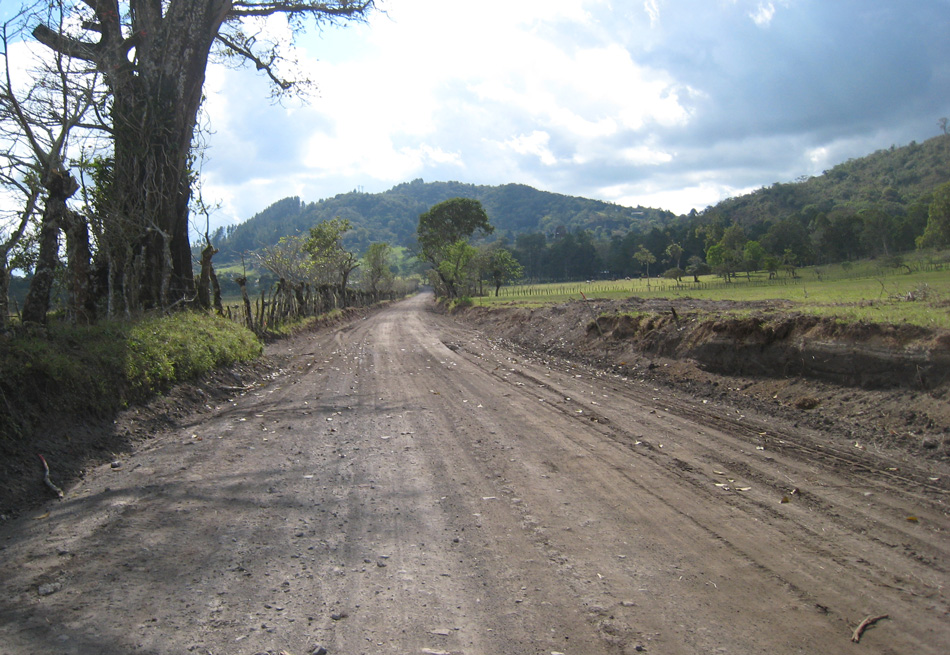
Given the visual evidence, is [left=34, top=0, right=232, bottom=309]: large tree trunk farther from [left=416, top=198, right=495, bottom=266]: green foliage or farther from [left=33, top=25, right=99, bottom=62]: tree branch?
[left=416, top=198, right=495, bottom=266]: green foliage

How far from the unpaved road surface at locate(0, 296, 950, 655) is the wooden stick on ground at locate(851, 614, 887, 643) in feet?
0.16

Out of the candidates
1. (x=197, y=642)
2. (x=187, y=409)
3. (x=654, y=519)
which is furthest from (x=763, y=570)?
(x=187, y=409)

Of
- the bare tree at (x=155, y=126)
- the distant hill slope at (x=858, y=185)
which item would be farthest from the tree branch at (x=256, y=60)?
the distant hill slope at (x=858, y=185)

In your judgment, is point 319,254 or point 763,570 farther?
point 319,254

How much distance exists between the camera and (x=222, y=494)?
189 inches

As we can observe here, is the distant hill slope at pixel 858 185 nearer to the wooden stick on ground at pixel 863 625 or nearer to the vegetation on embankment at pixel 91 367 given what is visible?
the vegetation on embankment at pixel 91 367

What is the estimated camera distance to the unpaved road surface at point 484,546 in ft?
9.78

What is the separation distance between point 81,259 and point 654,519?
33.3ft

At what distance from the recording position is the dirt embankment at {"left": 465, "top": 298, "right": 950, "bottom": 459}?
21.2 feet

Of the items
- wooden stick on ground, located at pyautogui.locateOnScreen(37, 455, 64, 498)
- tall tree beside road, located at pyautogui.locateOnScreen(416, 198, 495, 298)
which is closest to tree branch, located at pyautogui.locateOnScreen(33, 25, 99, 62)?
wooden stick on ground, located at pyautogui.locateOnScreen(37, 455, 64, 498)

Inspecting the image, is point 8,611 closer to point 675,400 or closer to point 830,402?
point 675,400

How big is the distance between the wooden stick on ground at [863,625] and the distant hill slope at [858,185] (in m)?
104

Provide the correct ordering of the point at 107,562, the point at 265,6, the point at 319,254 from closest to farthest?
the point at 107,562
the point at 265,6
the point at 319,254

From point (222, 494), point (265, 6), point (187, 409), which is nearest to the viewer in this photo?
point (222, 494)
